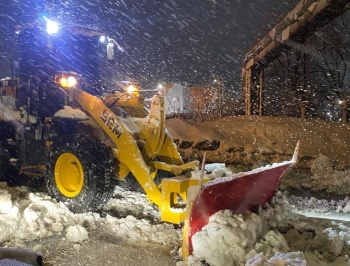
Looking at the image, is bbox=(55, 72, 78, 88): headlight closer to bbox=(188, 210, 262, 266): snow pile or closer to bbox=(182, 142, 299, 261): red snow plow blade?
bbox=(182, 142, 299, 261): red snow plow blade

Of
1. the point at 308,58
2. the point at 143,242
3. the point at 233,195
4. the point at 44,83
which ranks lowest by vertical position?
the point at 143,242

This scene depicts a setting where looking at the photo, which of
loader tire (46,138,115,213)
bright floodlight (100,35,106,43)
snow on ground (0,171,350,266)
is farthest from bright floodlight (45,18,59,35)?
snow on ground (0,171,350,266)

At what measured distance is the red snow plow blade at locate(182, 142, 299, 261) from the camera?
461 centimetres

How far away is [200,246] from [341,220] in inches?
130

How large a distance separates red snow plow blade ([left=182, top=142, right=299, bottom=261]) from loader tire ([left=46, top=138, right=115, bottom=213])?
1.76 meters

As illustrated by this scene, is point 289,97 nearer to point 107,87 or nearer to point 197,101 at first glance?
point 197,101

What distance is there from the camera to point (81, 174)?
20.5 ft

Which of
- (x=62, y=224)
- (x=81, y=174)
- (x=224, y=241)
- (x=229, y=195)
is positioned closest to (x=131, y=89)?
(x=81, y=174)

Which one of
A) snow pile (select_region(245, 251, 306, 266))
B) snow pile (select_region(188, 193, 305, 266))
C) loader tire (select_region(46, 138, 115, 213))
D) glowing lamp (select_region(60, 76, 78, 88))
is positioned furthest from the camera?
glowing lamp (select_region(60, 76, 78, 88))

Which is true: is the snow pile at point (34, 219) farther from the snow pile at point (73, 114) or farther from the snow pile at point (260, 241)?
the snow pile at point (260, 241)

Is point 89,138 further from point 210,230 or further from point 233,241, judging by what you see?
point 233,241

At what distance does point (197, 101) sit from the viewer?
2191cm

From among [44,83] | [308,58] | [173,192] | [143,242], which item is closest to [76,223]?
[143,242]

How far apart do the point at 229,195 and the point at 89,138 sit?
2320 millimetres
